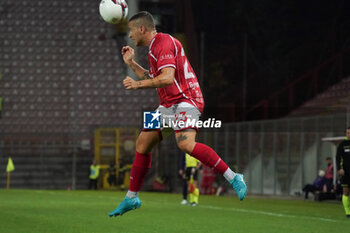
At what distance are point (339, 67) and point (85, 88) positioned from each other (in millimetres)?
11609

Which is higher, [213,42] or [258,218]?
[213,42]

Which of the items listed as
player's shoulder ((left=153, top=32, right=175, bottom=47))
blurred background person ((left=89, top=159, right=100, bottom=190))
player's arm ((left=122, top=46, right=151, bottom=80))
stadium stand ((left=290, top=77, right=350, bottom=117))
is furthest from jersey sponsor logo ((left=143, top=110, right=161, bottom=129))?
blurred background person ((left=89, top=159, right=100, bottom=190))

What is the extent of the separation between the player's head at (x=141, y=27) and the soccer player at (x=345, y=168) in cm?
790

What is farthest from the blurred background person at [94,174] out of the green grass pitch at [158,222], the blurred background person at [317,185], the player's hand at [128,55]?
the player's hand at [128,55]

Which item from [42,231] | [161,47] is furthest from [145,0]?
[161,47]

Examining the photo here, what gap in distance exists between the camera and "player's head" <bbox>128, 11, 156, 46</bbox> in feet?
23.1

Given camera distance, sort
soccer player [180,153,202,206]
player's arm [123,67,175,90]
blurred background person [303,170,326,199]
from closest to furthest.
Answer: player's arm [123,67,175,90] → soccer player [180,153,202,206] → blurred background person [303,170,326,199]

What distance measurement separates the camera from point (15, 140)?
3170 centimetres

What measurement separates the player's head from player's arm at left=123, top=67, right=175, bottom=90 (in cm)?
46

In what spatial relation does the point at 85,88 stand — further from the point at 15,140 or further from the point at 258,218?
the point at 258,218

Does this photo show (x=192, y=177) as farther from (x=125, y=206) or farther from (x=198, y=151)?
(x=198, y=151)

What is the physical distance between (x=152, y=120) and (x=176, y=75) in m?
0.50

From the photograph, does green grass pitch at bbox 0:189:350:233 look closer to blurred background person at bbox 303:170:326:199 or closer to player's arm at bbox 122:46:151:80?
player's arm at bbox 122:46:151:80

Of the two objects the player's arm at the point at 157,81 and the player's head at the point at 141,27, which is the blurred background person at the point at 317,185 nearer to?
the player's head at the point at 141,27
